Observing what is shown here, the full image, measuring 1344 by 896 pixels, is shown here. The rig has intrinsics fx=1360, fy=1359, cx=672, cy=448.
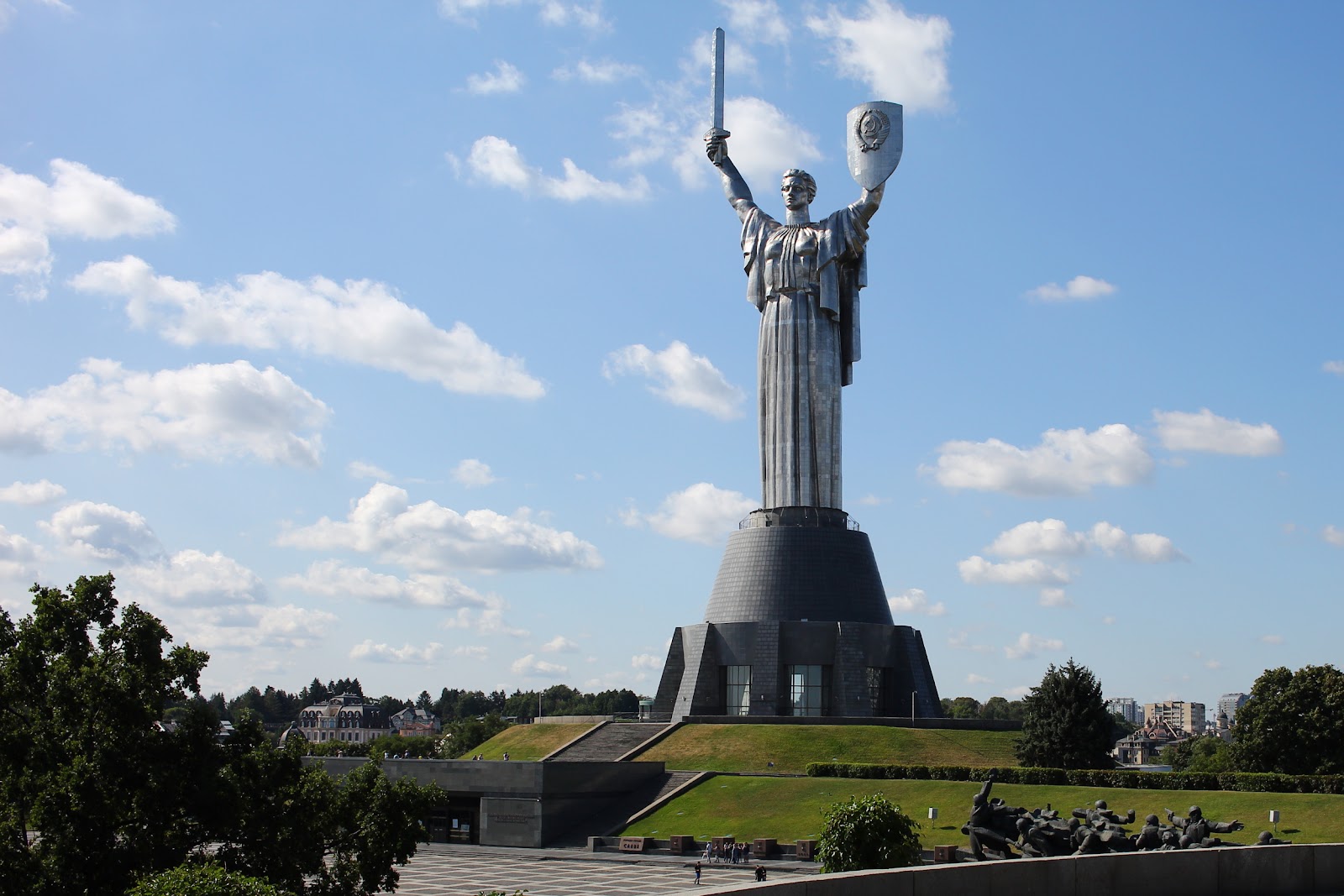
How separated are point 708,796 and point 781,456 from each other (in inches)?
804

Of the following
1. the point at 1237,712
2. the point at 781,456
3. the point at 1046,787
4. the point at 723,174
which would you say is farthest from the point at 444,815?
the point at 723,174

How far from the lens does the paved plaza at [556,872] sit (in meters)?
28.8

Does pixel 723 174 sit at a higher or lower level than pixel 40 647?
higher

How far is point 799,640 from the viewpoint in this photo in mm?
53906

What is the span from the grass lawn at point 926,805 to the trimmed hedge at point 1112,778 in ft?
1.60

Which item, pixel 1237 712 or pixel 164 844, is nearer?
pixel 164 844

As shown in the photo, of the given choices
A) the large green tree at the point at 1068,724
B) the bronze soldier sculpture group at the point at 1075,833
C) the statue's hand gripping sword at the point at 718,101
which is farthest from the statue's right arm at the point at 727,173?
the bronze soldier sculpture group at the point at 1075,833

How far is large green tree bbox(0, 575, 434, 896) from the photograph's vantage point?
16.8 m

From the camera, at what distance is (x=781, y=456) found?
58438 millimetres

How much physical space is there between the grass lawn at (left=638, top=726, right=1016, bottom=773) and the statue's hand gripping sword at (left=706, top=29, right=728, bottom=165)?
26.6m

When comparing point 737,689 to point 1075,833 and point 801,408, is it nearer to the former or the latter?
point 801,408

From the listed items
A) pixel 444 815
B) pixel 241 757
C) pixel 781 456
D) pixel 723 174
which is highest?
pixel 723 174

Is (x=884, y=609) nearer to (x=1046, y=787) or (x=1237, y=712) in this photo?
(x=1237, y=712)

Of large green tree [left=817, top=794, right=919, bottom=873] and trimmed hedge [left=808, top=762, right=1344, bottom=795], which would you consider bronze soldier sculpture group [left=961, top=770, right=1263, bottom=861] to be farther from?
trimmed hedge [left=808, top=762, right=1344, bottom=795]
